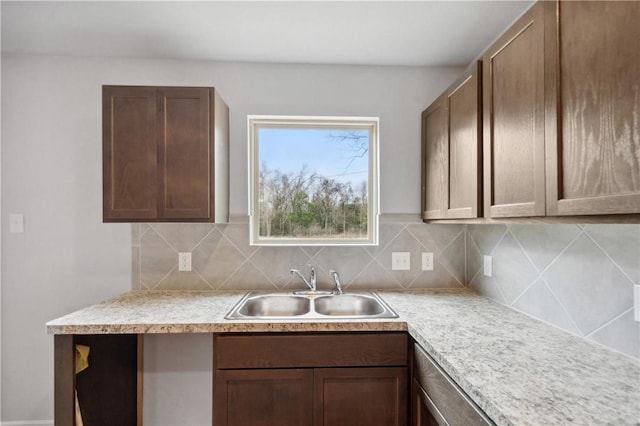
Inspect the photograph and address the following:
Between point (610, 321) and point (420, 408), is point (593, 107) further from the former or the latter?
point (420, 408)

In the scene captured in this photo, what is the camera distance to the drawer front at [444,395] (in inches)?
37.6

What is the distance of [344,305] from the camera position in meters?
2.04

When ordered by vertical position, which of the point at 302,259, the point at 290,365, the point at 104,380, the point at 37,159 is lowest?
the point at 104,380

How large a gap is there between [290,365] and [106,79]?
81.9 inches

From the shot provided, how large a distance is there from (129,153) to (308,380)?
1.47m

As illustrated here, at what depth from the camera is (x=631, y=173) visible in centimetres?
78

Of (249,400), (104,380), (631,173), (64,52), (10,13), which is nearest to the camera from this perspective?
(631,173)

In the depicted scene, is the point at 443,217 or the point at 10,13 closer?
the point at 10,13

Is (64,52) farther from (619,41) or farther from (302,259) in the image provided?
(619,41)

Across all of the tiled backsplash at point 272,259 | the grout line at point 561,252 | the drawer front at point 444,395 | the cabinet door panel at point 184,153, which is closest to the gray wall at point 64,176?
the tiled backsplash at point 272,259

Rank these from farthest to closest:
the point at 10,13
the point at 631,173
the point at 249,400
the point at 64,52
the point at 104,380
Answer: the point at 64,52
the point at 104,380
the point at 10,13
the point at 249,400
the point at 631,173

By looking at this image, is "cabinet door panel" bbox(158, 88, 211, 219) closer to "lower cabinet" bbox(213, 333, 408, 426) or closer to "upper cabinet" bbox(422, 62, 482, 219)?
"lower cabinet" bbox(213, 333, 408, 426)

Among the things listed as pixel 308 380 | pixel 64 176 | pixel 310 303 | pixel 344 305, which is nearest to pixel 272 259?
pixel 310 303

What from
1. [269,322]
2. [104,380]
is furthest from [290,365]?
[104,380]
